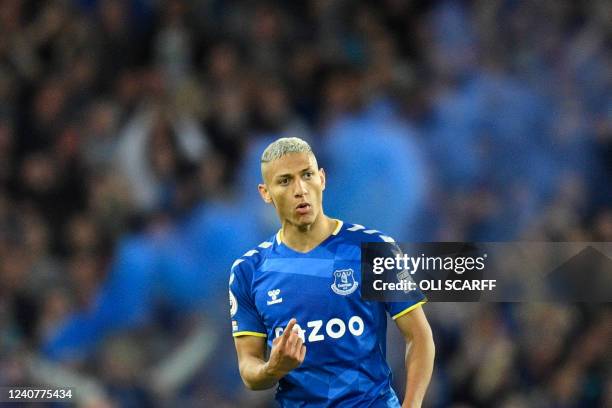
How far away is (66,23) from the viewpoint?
864cm

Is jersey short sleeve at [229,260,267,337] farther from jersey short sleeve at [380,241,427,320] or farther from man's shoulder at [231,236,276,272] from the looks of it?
jersey short sleeve at [380,241,427,320]

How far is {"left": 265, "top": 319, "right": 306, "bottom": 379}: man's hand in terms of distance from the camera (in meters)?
3.29

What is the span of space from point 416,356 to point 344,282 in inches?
15.0

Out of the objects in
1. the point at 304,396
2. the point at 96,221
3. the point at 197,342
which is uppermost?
the point at 96,221

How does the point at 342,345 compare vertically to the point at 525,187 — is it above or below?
below

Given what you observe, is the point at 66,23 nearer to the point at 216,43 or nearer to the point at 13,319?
the point at 216,43

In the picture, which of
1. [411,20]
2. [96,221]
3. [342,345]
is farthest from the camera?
[411,20]

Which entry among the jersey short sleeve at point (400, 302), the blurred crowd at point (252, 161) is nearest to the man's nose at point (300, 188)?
the jersey short sleeve at point (400, 302)

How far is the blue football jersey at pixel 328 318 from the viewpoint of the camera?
12.1 feet

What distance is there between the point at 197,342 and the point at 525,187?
2.79 m

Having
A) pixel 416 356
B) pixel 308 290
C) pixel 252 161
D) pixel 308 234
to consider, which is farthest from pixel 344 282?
pixel 252 161

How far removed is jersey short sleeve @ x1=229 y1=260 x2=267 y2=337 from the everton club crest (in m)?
0.35

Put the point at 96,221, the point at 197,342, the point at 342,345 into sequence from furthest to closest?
the point at 96,221
the point at 197,342
the point at 342,345

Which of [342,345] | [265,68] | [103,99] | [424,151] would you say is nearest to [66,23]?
[103,99]
